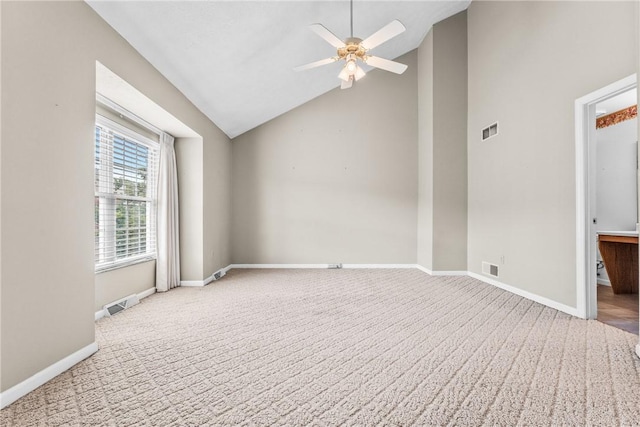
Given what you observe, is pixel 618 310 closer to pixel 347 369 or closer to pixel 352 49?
pixel 347 369

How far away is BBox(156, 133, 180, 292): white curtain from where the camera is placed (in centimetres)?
402

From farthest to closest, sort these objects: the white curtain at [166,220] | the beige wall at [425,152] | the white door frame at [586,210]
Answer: the beige wall at [425,152], the white curtain at [166,220], the white door frame at [586,210]

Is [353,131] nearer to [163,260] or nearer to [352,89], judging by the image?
[352,89]

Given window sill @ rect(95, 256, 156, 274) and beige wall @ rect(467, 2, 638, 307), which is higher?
beige wall @ rect(467, 2, 638, 307)

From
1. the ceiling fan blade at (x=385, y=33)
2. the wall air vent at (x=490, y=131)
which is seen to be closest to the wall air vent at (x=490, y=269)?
the wall air vent at (x=490, y=131)

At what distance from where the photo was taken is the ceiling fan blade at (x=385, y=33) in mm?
2584

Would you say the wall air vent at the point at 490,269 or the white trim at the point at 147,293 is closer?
the white trim at the point at 147,293

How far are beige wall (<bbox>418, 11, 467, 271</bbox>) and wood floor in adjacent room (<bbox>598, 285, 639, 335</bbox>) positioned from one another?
1745mm

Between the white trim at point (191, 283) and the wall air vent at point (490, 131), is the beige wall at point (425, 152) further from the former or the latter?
the white trim at point (191, 283)

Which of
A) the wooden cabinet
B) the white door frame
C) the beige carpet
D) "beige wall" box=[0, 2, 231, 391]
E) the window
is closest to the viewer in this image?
the beige carpet

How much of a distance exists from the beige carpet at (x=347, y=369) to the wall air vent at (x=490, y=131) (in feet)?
7.84

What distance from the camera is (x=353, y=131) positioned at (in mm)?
5734

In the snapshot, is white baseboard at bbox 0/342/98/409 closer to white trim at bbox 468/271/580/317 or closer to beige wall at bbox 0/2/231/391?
beige wall at bbox 0/2/231/391

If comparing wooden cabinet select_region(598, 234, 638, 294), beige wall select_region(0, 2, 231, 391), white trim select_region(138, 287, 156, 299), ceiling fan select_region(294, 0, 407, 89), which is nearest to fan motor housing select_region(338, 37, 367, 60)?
ceiling fan select_region(294, 0, 407, 89)
